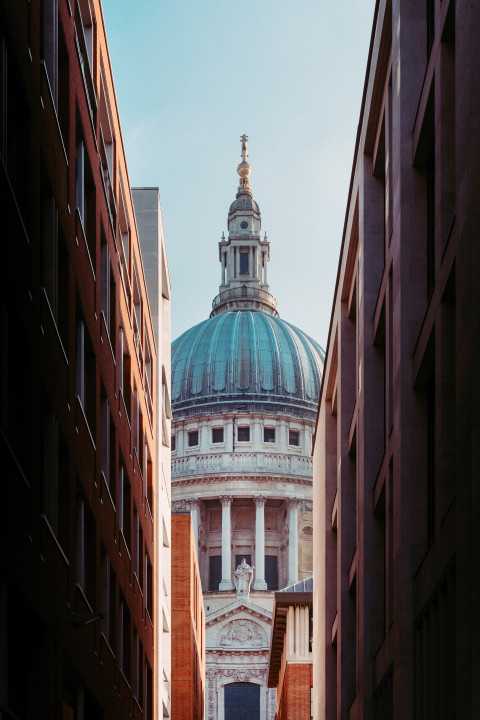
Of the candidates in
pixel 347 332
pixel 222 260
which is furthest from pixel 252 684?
pixel 347 332

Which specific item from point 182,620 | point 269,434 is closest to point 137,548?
point 182,620

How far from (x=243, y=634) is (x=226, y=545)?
18084mm

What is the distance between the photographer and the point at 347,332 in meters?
40.5

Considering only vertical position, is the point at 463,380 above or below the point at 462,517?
above

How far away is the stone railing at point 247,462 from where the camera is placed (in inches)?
5773

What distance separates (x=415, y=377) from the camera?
24812 millimetres

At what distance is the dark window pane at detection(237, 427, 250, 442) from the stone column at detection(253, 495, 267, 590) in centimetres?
566

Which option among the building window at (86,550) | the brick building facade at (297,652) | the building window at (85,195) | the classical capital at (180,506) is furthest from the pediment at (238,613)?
the building window at (85,195)

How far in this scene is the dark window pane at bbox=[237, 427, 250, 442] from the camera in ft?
487

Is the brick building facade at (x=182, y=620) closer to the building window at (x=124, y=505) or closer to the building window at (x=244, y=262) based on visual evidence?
the building window at (x=124, y=505)

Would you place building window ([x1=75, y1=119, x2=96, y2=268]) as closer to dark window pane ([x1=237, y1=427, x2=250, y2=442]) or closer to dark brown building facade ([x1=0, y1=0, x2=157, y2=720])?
dark brown building facade ([x1=0, y1=0, x2=157, y2=720])

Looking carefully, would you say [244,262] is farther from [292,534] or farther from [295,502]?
[292,534]

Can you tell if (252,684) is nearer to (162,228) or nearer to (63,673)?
(162,228)

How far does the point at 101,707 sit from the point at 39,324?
36.2 feet
